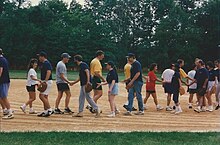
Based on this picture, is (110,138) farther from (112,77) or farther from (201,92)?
(201,92)

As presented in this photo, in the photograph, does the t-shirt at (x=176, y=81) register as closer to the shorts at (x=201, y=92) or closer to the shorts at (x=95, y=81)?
the shorts at (x=201, y=92)

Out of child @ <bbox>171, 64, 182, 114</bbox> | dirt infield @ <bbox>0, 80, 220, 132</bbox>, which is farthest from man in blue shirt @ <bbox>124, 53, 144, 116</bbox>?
child @ <bbox>171, 64, 182, 114</bbox>

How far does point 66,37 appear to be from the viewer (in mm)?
64062

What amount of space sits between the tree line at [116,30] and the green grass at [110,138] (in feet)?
149

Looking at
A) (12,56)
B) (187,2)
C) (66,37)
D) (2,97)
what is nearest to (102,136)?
(2,97)

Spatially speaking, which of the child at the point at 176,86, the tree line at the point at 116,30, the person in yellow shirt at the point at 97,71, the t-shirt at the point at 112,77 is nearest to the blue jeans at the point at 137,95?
the t-shirt at the point at 112,77

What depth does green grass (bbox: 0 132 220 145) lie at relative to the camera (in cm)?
796

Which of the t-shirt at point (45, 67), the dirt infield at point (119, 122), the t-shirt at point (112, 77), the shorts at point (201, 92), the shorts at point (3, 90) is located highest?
the t-shirt at point (45, 67)

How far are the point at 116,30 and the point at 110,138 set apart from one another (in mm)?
63730

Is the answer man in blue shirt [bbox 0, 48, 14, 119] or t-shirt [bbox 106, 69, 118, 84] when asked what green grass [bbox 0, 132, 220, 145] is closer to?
man in blue shirt [bbox 0, 48, 14, 119]

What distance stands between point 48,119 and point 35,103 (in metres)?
4.05

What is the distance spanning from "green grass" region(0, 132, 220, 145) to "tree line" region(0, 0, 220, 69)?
1782 inches

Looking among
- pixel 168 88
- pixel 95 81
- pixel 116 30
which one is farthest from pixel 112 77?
pixel 116 30

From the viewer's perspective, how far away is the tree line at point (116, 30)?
59.1 meters
